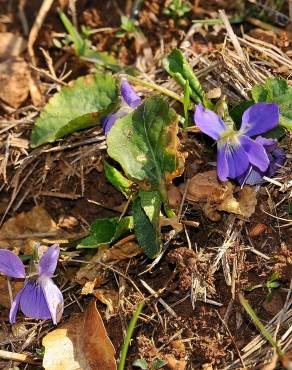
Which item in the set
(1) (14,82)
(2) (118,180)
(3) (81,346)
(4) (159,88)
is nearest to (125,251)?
(2) (118,180)

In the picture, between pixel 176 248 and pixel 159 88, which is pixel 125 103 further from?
pixel 176 248

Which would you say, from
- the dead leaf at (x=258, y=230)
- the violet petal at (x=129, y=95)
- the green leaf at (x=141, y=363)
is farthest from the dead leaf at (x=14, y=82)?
the green leaf at (x=141, y=363)

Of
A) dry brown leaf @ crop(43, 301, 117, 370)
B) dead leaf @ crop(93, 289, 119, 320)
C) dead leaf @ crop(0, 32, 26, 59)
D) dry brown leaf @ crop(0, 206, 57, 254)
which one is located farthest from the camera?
dead leaf @ crop(0, 32, 26, 59)

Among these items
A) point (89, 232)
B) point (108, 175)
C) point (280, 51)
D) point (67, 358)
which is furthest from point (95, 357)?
point (280, 51)

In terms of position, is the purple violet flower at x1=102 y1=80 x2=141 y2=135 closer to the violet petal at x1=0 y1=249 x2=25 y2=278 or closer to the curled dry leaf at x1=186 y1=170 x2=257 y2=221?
the curled dry leaf at x1=186 y1=170 x2=257 y2=221

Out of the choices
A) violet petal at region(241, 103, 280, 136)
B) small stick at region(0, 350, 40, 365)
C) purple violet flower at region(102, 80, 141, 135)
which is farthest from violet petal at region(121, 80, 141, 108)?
small stick at region(0, 350, 40, 365)
